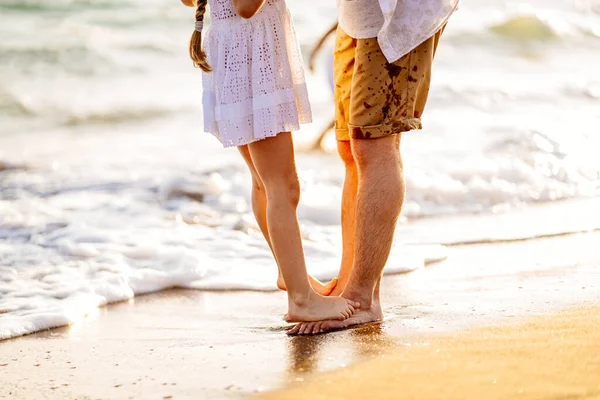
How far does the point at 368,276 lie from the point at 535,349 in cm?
79

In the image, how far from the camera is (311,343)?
3.36 meters

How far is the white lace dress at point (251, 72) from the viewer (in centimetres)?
345

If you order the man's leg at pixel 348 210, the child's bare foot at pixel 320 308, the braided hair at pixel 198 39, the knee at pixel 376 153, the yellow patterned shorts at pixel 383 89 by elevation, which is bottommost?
the child's bare foot at pixel 320 308

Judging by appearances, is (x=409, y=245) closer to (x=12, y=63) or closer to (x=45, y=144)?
(x=45, y=144)

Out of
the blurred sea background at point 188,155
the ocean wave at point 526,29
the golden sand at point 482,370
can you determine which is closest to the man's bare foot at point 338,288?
the golden sand at point 482,370

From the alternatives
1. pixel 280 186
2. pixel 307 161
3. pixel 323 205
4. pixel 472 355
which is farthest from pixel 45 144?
pixel 472 355

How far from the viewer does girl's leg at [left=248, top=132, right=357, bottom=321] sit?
348cm

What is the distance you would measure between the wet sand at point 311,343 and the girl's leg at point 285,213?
135 mm

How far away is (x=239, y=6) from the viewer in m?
3.32

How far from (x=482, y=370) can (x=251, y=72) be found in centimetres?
131

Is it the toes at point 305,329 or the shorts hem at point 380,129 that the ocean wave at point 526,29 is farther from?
the toes at point 305,329

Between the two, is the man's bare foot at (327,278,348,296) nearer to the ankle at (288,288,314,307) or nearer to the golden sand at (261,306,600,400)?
the ankle at (288,288,314,307)

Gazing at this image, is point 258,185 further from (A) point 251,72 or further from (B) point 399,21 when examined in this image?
(B) point 399,21

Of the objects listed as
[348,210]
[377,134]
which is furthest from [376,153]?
[348,210]
